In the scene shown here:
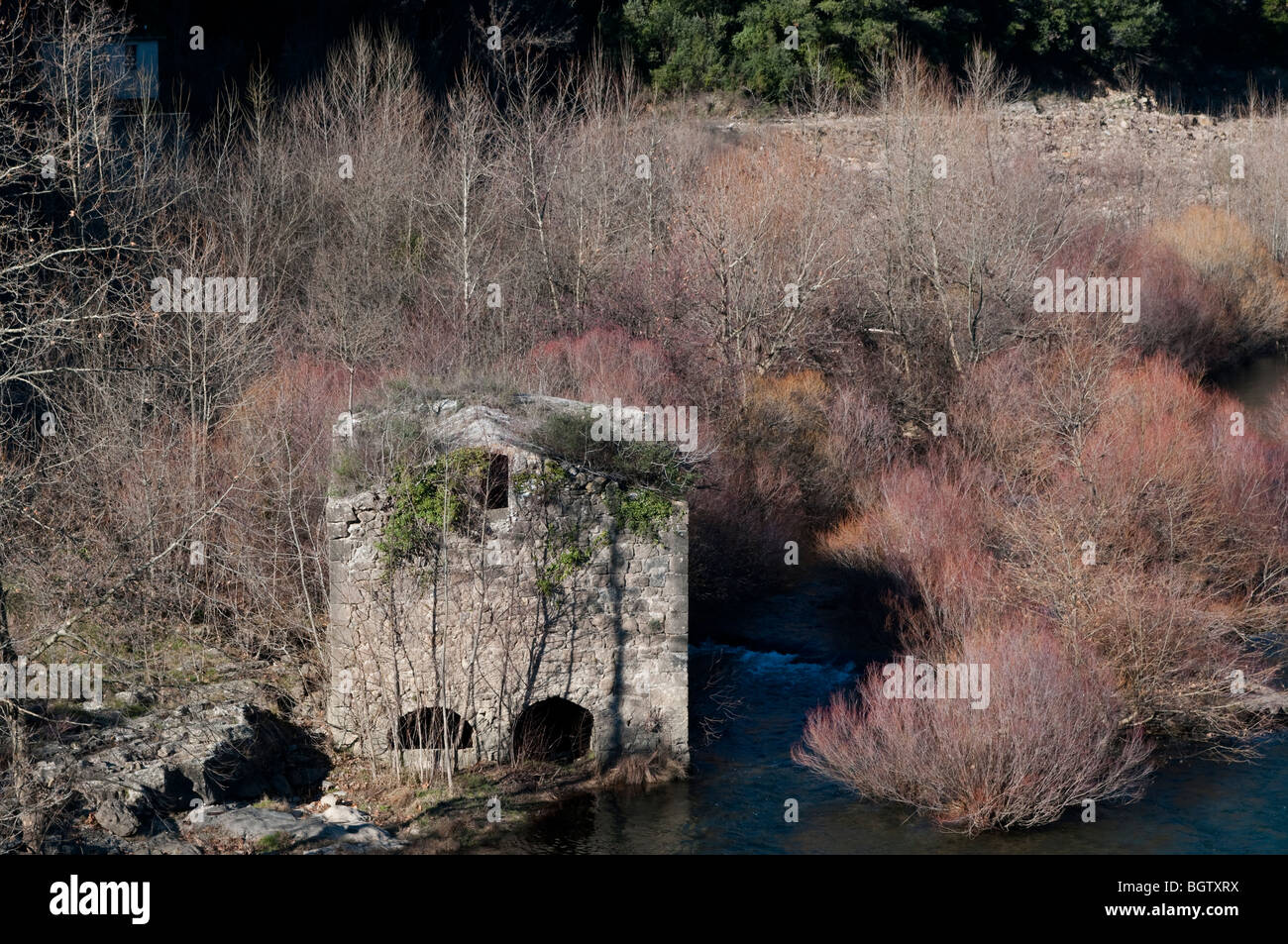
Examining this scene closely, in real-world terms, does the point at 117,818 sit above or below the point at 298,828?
above

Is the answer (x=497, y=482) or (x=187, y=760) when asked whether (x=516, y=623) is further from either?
(x=187, y=760)

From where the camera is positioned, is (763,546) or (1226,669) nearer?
(1226,669)

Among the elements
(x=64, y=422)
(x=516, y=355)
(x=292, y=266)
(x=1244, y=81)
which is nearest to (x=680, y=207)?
(x=516, y=355)

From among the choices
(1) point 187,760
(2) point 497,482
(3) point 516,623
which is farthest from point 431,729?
(2) point 497,482

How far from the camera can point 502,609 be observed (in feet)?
56.4

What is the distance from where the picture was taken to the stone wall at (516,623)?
1711cm

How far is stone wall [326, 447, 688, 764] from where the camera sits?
1711cm

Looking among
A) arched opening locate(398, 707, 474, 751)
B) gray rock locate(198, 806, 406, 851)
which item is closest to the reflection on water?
arched opening locate(398, 707, 474, 751)

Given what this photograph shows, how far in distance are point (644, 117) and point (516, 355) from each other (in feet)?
44.4

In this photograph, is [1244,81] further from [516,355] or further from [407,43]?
[516,355]

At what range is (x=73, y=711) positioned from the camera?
55.3 feet

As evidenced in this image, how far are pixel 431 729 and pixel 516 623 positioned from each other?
65.8 inches

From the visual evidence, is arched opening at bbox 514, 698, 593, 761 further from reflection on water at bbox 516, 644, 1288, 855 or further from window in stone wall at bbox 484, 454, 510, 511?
window in stone wall at bbox 484, 454, 510, 511

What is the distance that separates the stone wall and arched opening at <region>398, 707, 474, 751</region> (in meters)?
0.19
